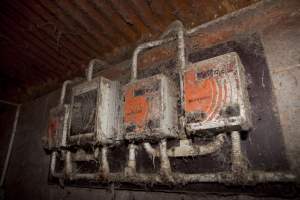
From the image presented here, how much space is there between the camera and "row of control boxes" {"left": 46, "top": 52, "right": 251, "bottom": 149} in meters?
1.01

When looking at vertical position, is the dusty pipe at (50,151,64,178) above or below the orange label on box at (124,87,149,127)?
below

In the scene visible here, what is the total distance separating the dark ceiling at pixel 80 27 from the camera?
4.57ft

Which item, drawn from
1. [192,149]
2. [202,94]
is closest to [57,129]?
[192,149]

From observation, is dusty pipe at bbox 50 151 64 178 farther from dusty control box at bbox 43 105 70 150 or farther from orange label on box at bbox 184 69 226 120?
orange label on box at bbox 184 69 226 120

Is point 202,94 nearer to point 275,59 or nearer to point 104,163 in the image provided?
point 275,59

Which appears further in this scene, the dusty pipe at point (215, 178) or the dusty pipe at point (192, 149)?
the dusty pipe at point (192, 149)

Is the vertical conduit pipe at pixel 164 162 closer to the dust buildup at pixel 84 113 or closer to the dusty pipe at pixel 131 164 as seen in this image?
the dusty pipe at pixel 131 164

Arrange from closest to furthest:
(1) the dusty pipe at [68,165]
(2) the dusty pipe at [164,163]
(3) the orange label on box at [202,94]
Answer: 1. (3) the orange label on box at [202,94]
2. (2) the dusty pipe at [164,163]
3. (1) the dusty pipe at [68,165]

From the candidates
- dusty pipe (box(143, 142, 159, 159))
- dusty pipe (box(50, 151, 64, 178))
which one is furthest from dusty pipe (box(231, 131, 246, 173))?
dusty pipe (box(50, 151, 64, 178))

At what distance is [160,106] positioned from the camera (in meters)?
1.21

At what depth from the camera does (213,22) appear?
139cm

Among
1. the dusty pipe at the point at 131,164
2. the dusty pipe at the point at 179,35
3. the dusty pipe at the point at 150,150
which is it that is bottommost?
the dusty pipe at the point at 131,164

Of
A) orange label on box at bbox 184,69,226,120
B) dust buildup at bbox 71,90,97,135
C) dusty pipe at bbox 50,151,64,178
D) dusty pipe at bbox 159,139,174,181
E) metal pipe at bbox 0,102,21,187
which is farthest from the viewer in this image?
metal pipe at bbox 0,102,21,187

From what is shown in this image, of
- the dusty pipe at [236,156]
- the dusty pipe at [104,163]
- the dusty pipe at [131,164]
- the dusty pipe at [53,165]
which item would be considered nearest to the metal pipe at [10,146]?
the dusty pipe at [53,165]
